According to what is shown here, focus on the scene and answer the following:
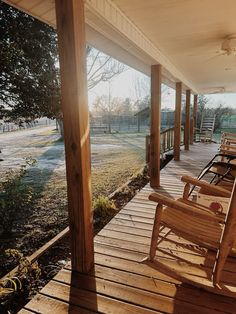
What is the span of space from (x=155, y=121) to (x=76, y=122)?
2.46 meters

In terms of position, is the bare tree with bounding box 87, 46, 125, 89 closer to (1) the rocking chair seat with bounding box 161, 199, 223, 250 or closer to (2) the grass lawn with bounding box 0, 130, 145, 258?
(2) the grass lawn with bounding box 0, 130, 145, 258

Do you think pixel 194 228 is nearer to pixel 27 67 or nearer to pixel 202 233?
pixel 202 233

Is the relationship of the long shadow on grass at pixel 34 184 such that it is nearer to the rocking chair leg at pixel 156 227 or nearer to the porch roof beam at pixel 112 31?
the rocking chair leg at pixel 156 227

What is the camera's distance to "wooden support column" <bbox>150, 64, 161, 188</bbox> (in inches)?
149

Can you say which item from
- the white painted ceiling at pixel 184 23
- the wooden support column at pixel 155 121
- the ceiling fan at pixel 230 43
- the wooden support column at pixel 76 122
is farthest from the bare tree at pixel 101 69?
the wooden support column at pixel 76 122

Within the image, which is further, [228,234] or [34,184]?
[34,184]

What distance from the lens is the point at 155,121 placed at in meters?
3.93

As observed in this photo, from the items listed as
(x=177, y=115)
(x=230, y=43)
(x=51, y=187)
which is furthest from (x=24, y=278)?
(x=177, y=115)

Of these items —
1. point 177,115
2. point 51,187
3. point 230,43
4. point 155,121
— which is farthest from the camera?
point 177,115

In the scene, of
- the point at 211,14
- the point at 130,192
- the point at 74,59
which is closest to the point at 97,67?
the point at 130,192

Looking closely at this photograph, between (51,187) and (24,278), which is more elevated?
(24,278)

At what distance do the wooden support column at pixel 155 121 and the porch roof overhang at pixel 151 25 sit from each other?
22cm

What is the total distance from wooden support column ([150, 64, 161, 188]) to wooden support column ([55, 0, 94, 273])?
7.54 ft

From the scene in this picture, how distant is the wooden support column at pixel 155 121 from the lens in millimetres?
3787
